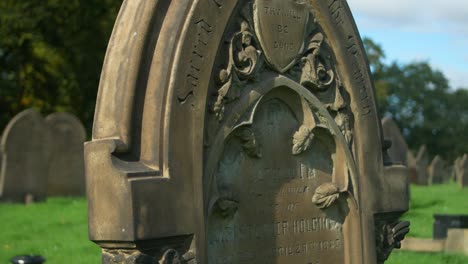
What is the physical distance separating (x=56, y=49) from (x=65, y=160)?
13634 mm

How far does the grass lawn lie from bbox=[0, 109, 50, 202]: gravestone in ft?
1.65

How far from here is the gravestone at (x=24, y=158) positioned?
16.3 metres

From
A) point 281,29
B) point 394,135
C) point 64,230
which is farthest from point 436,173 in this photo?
point 281,29

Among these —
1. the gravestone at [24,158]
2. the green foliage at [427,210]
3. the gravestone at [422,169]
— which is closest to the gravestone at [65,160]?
the gravestone at [24,158]

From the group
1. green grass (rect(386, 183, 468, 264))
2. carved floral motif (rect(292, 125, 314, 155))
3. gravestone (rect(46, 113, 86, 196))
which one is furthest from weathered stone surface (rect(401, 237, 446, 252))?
gravestone (rect(46, 113, 86, 196))

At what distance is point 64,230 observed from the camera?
11.3 m

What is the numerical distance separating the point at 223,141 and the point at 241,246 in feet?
2.19

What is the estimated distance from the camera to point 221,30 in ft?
15.4

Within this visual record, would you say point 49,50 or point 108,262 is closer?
point 108,262

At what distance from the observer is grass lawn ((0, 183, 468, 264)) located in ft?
30.5

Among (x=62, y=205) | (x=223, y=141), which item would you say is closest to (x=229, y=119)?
(x=223, y=141)

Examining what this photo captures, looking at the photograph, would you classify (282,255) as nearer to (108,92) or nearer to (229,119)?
(229,119)

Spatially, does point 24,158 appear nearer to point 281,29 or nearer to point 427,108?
point 281,29

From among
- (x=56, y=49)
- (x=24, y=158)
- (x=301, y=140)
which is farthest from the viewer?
(x=56, y=49)
